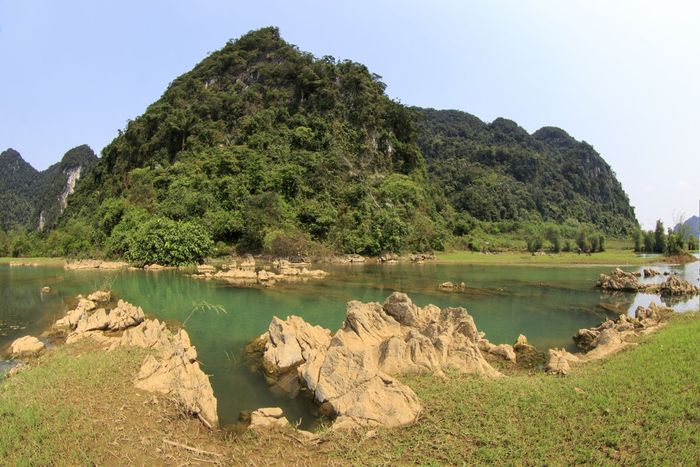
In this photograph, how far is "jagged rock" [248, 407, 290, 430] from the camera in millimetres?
8719

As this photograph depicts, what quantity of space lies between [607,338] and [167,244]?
43128 mm

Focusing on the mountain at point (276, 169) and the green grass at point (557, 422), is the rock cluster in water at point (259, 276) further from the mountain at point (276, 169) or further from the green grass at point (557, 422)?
the green grass at point (557, 422)

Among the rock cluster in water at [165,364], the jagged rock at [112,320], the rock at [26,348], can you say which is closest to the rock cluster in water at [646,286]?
the rock cluster in water at [165,364]

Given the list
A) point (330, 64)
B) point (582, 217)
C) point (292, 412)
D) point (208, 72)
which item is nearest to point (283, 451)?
point (292, 412)

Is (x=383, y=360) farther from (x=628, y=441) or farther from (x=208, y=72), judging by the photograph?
(x=208, y=72)

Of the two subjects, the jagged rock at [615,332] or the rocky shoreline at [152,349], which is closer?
the rocky shoreline at [152,349]

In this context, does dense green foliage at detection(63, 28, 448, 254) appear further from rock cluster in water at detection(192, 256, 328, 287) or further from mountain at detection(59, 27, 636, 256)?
rock cluster in water at detection(192, 256, 328, 287)

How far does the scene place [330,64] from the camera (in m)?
86.4

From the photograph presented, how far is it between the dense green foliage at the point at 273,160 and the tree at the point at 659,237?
35.6 meters

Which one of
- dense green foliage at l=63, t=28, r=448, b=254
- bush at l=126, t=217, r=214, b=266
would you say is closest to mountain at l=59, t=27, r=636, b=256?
dense green foliage at l=63, t=28, r=448, b=254

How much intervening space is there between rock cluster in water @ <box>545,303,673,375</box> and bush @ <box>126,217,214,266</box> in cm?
4056

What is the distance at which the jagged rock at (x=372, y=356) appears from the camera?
891cm

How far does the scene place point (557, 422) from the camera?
7.93 meters

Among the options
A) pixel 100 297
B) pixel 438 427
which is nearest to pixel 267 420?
pixel 438 427
